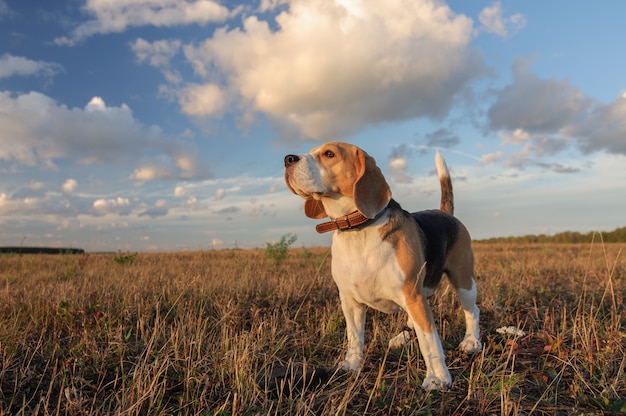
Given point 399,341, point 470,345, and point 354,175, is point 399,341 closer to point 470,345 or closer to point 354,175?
point 470,345

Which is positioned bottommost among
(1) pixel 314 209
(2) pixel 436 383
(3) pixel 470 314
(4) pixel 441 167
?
(2) pixel 436 383

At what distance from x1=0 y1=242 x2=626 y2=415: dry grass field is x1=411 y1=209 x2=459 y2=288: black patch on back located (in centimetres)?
88

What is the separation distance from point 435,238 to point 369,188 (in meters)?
1.26

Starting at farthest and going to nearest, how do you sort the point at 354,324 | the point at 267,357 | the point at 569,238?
the point at 569,238, the point at 354,324, the point at 267,357

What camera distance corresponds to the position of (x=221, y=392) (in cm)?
379

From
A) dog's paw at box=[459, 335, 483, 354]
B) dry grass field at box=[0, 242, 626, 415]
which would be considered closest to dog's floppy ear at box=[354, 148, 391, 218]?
dry grass field at box=[0, 242, 626, 415]

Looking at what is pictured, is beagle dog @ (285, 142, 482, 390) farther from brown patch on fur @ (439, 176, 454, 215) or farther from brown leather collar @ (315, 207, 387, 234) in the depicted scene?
brown patch on fur @ (439, 176, 454, 215)

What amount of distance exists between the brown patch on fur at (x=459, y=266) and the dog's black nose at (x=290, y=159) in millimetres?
2349

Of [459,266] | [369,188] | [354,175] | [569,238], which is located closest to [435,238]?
[459,266]

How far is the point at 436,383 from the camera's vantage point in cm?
394

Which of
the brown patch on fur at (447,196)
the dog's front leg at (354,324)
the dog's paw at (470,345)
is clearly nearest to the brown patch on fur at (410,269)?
the dog's front leg at (354,324)

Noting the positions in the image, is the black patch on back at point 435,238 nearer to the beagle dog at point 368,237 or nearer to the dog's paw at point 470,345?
the beagle dog at point 368,237

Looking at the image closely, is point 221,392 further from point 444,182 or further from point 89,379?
point 444,182

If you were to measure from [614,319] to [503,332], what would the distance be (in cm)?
215
